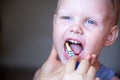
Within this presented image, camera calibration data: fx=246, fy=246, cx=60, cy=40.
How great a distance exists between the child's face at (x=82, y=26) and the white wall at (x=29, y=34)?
3.78ft

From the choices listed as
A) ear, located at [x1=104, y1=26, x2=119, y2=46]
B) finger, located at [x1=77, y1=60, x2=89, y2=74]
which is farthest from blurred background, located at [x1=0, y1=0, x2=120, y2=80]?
finger, located at [x1=77, y1=60, x2=89, y2=74]

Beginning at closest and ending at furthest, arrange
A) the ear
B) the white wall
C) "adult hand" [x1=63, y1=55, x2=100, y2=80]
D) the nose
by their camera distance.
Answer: "adult hand" [x1=63, y1=55, x2=100, y2=80] < the nose < the ear < the white wall

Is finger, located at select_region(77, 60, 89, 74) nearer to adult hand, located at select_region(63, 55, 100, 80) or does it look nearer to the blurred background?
adult hand, located at select_region(63, 55, 100, 80)

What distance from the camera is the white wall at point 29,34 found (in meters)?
1.92

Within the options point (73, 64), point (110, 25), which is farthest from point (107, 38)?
point (73, 64)

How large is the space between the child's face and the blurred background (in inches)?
45.4

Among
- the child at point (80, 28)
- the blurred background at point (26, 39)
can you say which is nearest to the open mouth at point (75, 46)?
the child at point (80, 28)

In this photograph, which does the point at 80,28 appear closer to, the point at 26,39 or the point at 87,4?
the point at 87,4

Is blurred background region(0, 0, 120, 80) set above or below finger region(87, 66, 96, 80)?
below

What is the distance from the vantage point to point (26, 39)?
1.97 meters

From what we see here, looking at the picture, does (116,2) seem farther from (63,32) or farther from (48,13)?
(48,13)

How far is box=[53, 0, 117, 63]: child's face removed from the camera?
0.73 meters

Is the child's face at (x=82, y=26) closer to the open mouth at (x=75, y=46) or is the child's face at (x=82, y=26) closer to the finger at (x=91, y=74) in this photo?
the open mouth at (x=75, y=46)

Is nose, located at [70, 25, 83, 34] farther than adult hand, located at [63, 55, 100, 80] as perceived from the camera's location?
Yes
